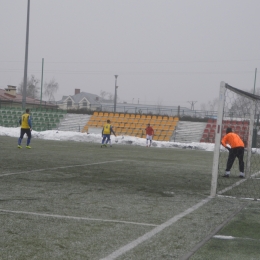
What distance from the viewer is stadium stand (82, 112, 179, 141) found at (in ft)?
149

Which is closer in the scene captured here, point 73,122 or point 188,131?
point 188,131

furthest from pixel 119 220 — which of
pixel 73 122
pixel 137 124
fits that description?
pixel 73 122

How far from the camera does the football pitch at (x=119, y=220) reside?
18.2 feet

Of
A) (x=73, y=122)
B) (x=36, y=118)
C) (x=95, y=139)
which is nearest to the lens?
(x=95, y=139)

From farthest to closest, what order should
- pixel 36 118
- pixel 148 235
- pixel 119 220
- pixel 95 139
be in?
pixel 36 118 → pixel 95 139 → pixel 119 220 → pixel 148 235

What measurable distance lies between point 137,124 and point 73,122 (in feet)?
22.9

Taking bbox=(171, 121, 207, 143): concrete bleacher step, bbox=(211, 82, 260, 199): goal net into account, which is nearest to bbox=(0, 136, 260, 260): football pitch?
bbox=(211, 82, 260, 199): goal net

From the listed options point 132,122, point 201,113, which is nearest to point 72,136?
point 132,122

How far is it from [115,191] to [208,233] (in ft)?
13.2

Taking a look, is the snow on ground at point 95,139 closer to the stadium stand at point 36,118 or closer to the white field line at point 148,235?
the stadium stand at point 36,118

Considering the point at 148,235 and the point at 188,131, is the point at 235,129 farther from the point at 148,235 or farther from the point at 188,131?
the point at 188,131

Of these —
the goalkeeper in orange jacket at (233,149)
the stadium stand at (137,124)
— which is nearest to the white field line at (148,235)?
the goalkeeper in orange jacket at (233,149)

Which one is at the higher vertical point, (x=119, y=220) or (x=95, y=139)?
(x=119, y=220)

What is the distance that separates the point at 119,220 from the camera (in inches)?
289
